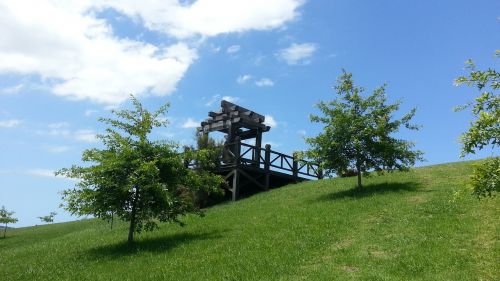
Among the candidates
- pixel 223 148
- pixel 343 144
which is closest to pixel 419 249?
pixel 343 144

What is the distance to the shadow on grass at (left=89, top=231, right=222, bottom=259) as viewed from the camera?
16.2m

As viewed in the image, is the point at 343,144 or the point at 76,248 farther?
the point at 343,144

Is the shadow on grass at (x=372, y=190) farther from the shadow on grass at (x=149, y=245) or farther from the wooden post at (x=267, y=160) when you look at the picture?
the wooden post at (x=267, y=160)

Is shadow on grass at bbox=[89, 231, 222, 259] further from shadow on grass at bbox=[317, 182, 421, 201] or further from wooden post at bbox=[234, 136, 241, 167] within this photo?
wooden post at bbox=[234, 136, 241, 167]

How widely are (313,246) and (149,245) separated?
611 centimetres

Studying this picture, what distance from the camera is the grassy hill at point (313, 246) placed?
11.8 metres

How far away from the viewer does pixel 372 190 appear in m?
22.8

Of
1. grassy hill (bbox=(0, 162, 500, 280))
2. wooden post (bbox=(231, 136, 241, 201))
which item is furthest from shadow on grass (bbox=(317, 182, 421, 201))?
wooden post (bbox=(231, 136, 241, 201))

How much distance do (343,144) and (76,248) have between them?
42.6 ft

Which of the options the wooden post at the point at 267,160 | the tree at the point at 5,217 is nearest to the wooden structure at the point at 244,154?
the wooden post at the point at 267,160

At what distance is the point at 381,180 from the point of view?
26.1 m

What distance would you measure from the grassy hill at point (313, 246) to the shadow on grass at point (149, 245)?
0.14 ft

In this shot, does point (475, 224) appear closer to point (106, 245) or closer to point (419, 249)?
point (419, 249)

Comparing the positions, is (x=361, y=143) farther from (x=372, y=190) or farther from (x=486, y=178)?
(x=486, y=178)
